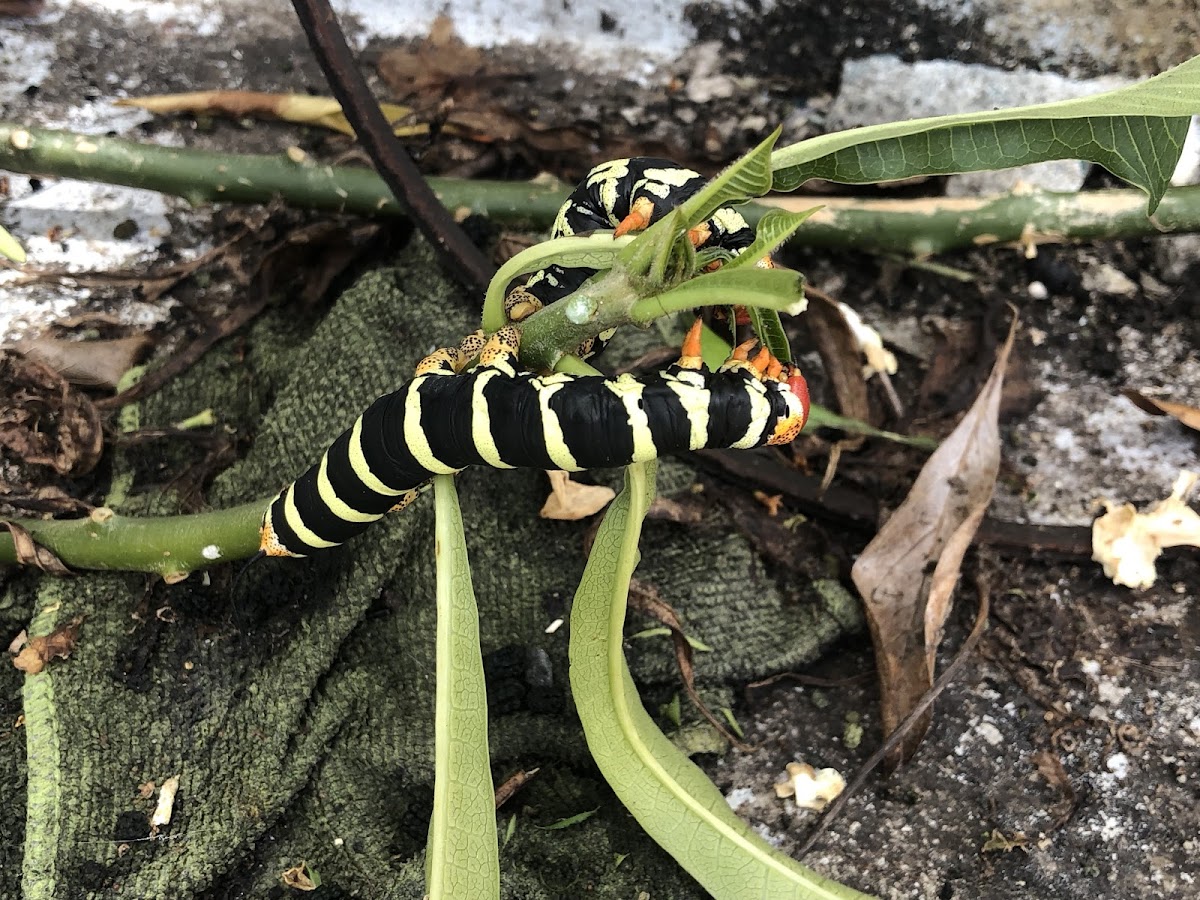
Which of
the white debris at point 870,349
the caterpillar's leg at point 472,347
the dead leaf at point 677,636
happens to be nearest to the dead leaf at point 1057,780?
the dead leaf at point 677,636

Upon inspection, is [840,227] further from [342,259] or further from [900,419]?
[342,259]

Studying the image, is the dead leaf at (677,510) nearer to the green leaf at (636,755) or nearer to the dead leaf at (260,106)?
the green leaf at (636,755)

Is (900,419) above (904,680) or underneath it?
above

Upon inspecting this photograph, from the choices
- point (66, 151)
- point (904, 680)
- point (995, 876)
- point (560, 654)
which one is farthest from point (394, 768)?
point (66, 151)

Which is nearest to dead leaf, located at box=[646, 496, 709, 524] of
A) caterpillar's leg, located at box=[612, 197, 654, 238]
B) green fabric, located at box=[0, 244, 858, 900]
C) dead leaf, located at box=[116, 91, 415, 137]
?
green fabric, located at box=[0, 244, 858, 900]

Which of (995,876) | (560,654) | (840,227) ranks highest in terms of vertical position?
(840,227)

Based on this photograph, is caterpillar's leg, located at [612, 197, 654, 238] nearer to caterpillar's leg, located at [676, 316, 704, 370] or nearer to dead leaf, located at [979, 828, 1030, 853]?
caterpillar's leg, located at [676, 316, 704, 370]

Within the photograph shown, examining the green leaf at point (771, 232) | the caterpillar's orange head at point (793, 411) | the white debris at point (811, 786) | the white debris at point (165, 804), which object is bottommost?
the white debris at point (165, 804)
